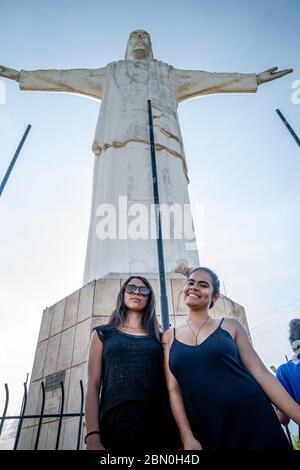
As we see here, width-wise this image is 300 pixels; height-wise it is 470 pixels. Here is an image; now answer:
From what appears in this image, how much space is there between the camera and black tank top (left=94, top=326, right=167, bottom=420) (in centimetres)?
174

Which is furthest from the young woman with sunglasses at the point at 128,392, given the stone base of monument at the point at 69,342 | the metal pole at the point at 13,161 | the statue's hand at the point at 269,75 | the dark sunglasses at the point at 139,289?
the statue's hand at the point at 269,75

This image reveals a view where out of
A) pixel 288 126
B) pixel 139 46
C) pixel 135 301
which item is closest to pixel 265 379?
pixel 135 301

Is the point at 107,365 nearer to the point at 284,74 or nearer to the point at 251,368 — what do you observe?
the point at 251,368

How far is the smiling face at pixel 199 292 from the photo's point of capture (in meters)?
2.23

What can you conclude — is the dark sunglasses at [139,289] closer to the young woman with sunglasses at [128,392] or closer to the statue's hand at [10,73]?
the young woman with sunglasses at [128,392]

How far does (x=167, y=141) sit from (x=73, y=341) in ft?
14.2

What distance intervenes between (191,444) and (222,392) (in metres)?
0.29

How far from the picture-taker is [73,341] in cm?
364

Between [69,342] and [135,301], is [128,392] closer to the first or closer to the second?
[135,301]

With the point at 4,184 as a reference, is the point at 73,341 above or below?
below

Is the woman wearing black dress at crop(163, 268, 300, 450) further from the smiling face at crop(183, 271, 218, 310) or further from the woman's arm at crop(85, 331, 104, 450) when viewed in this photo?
the woman's arm at crop(85, 331, 104, 450)

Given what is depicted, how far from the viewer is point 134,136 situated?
20.1 feet

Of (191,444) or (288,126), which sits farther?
(288,126)
